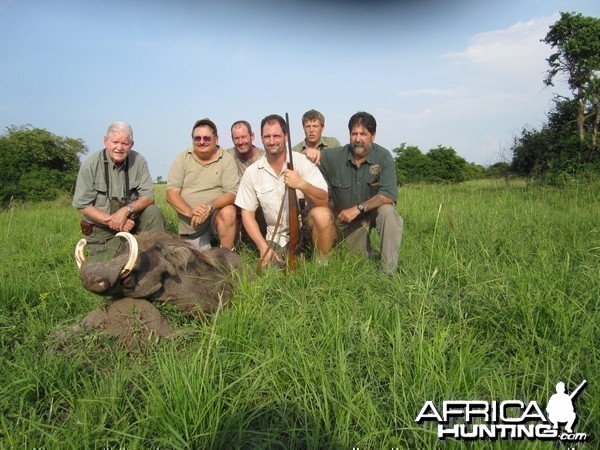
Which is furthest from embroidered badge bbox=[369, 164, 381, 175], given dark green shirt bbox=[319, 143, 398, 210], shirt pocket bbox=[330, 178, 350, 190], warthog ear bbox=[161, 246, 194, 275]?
warthog ear bbox=[161, 246, 194, 275]

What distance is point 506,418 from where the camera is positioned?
1.84m

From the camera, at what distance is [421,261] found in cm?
429

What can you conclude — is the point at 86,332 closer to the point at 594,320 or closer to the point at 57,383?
the point at 57,383

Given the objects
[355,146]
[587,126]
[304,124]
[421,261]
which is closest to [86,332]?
[421,261]

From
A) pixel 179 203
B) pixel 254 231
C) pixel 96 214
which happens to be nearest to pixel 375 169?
pixel 254 231

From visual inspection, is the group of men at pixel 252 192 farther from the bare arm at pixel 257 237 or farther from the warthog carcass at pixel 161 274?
the warthog carcass at pixel 161 274

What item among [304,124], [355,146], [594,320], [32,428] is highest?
[304,124]

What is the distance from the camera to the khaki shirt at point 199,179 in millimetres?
5598

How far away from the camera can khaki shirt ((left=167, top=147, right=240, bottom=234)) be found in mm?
5598

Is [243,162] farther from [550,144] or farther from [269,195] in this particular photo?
[550,144]

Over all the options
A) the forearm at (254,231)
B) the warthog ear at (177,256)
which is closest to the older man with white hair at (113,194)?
the forearm at (254,231)

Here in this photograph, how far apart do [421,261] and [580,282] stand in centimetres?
145

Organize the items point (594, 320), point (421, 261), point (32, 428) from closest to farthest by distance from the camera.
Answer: point (32, 428), point (594, 320), point (421, 261)

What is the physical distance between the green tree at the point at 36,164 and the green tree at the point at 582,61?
21766 millimetres
